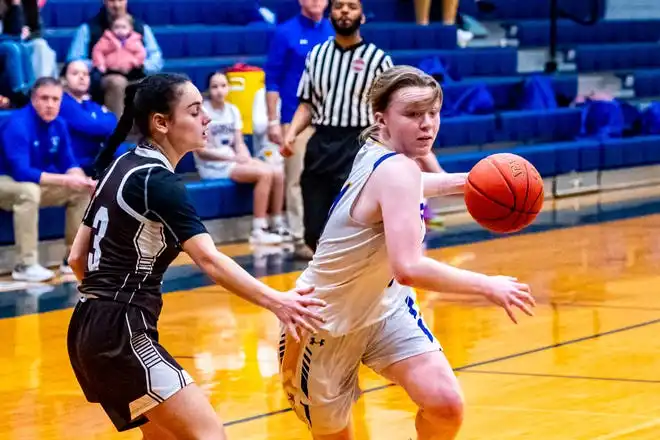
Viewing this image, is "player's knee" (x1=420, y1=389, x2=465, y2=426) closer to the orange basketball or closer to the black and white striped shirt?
the orange basketball

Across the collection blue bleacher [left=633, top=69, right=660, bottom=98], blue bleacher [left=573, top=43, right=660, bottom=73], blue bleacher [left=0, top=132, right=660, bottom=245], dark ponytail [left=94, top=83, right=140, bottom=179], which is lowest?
blue bleacher [left=0, top=132, right=660, bottom=245]

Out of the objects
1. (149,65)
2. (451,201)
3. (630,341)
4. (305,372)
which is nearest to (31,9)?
(149,65)

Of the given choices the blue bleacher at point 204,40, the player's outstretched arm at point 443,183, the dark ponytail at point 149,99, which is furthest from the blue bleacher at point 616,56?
the dark ponytail at point 149,99

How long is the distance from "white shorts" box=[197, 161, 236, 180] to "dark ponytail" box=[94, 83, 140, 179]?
701 centimetres

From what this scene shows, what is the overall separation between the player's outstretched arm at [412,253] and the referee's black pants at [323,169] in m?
4.41

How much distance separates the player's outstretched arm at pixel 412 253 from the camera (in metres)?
4.06

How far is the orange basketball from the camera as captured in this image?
461 centimetres

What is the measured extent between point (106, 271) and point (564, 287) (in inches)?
213

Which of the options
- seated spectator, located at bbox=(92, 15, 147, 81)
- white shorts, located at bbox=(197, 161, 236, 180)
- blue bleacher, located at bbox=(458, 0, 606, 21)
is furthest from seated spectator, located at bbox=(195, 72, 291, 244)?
blue bleacher, located at bbox=(458, 0, 606, 21)

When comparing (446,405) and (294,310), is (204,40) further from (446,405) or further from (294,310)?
(294,310)

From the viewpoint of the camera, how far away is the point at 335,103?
8.84m

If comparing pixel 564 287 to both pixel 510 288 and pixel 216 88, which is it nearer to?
pixel 216 88

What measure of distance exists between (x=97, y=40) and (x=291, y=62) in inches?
65.1

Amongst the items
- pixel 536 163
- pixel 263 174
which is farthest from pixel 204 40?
pixel 536 163
